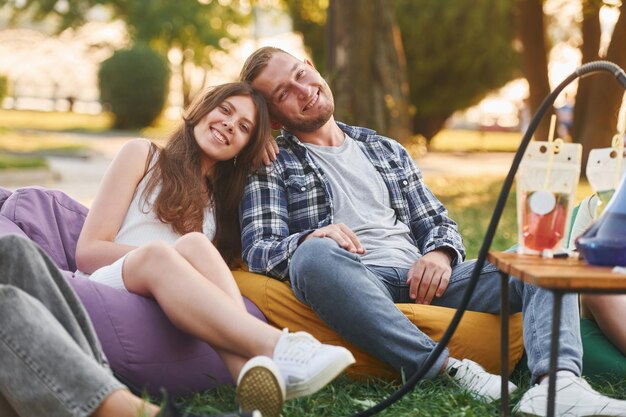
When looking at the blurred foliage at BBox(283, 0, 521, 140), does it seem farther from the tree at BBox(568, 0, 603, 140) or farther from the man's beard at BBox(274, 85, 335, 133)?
the man's beard at BBox(274, 85, 335, 133)

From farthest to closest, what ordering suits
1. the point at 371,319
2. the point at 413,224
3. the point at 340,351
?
the point at 413,224 → the point at 371,319 → the point at 340,351

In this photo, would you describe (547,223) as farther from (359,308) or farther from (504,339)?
(359,308)

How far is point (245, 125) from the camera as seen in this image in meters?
3.80

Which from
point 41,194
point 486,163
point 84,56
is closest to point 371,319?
point 41,194

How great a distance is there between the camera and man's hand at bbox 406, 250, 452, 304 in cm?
367

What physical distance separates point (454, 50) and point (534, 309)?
1709 centimetres

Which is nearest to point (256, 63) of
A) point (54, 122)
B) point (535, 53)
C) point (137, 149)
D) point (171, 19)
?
point (137, 149)

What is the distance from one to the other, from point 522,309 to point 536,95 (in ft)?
33.6

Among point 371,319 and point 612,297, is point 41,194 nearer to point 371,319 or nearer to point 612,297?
point 371,319

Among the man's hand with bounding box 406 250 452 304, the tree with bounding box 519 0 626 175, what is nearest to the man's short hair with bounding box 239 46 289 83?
the man's hand with bounding box 406 250 452 304

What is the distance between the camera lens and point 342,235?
3521 millimetres

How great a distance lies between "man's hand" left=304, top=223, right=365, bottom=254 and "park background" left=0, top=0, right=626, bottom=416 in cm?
50

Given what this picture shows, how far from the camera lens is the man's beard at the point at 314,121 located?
402 cm

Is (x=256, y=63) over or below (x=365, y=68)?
over
